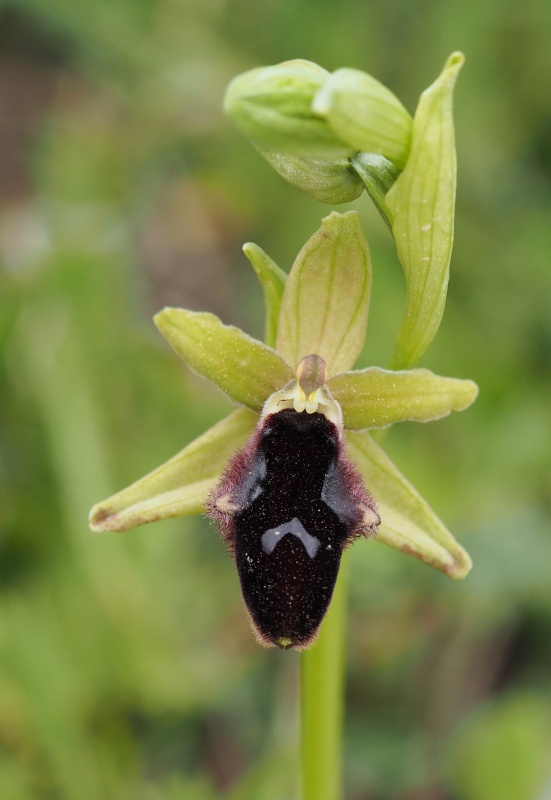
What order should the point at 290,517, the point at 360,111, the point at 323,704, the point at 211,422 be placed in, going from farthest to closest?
1. the point at 211,422
2. the point at 323,704
3. the point at 290,517
4. the point at 360,111

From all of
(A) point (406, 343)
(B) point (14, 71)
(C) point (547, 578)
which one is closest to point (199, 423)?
(C) point (547, 578)

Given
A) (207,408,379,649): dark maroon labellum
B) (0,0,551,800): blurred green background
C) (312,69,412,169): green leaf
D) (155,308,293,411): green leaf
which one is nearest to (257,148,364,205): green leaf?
(312,69,412,169): green leaf

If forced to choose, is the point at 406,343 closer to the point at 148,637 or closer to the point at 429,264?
the point at 429,264

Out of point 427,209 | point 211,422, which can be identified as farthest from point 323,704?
point 211,422

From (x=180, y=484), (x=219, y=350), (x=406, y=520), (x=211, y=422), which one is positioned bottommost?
(x=406, y=520)

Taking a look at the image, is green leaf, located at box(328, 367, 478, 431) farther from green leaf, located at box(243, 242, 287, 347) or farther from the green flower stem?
the green flower stem

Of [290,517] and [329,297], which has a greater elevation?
[329,297]

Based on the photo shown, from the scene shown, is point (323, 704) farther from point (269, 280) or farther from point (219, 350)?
point (269, 280)

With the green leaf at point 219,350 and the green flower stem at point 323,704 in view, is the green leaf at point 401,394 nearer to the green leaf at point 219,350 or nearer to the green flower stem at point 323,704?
the green leaf at point 219,350
